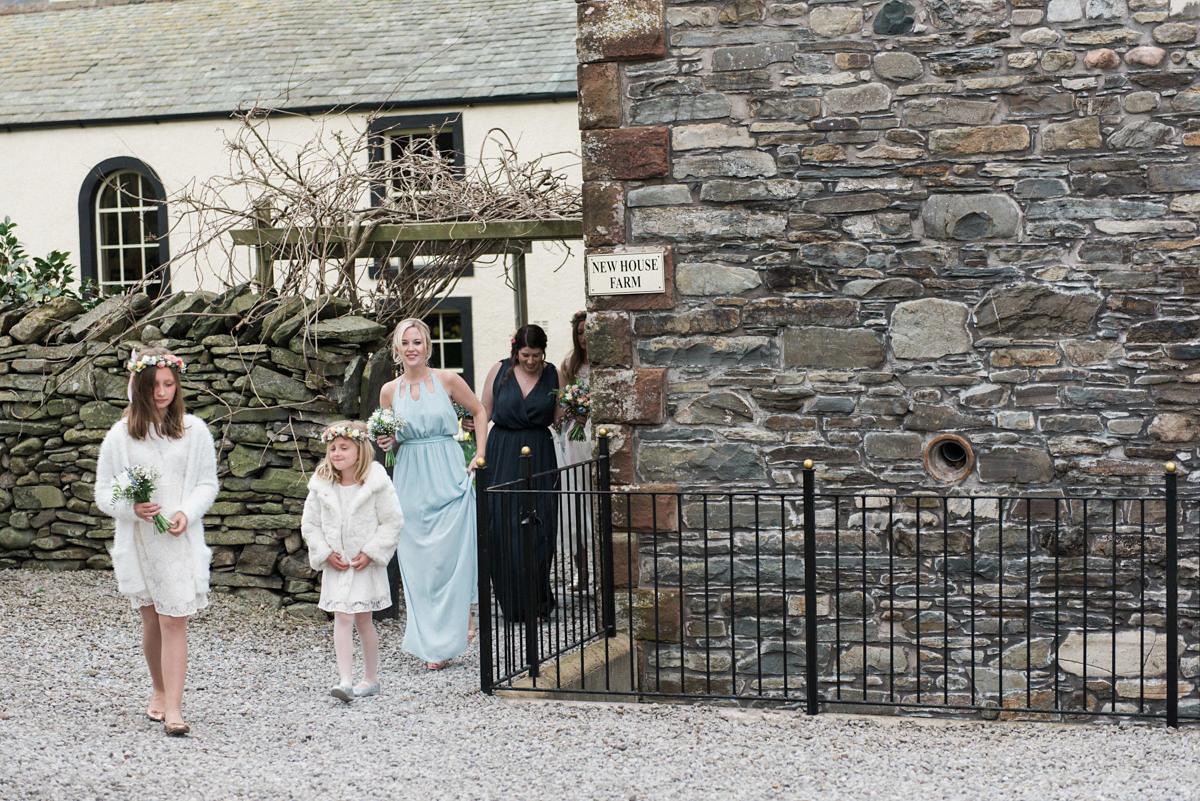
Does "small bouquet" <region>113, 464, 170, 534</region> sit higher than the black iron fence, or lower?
higher

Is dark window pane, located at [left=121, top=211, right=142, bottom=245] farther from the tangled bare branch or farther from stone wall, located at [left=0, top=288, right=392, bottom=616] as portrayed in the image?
the tangled bare branch

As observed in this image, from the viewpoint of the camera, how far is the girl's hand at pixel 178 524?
18.2ft

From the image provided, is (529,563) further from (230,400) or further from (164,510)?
(230,400)

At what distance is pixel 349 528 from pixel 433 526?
0.97 metres

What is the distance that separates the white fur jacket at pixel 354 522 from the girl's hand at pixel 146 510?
2.71 ft

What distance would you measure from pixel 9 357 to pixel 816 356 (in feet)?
19.4

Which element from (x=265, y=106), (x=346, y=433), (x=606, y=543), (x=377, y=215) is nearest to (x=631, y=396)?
(x=606, y=543)

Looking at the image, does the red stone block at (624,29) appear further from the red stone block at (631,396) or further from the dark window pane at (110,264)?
the dark window pane at (110,264)

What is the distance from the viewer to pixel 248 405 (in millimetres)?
8531

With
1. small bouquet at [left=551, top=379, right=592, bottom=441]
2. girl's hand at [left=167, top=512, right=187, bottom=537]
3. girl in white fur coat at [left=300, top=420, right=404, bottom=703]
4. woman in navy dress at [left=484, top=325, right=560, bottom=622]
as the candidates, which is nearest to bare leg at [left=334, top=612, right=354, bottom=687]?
girl in white fur coat at [left=300, top=420, right=404, bottom=703]

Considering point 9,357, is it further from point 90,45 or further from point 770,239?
point 90,45

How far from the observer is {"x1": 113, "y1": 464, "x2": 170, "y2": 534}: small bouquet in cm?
547

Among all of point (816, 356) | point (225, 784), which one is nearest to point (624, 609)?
point (816, 356)

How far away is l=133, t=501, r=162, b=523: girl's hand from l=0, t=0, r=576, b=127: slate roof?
9.34 metres
